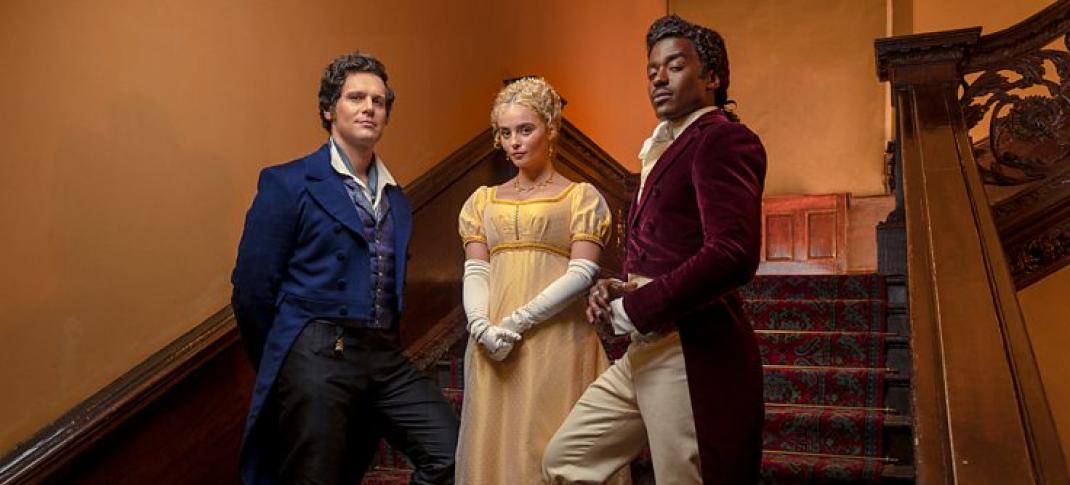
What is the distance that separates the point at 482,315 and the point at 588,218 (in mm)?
428

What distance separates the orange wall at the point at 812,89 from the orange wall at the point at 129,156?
5478 mm

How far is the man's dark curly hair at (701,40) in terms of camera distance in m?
2.21

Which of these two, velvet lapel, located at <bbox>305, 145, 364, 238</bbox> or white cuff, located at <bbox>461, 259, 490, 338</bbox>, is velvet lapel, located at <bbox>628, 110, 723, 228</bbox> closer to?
velvet lapel, located at <bbox>305, 145, 364, 238</bbox>

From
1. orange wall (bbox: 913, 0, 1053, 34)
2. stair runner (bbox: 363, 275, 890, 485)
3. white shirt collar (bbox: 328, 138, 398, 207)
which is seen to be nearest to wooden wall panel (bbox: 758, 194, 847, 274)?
orange wall (bbox: 913, 0, 1053, 34)

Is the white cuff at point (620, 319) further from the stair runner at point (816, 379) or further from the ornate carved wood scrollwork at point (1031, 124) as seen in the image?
the ornate carved wood scrollwork at point (1031, 124)

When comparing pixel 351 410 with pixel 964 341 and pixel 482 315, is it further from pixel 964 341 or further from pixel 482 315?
pixel 964 341

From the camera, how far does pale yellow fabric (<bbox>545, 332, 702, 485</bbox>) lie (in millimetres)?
2082

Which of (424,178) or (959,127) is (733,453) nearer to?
(959,127)

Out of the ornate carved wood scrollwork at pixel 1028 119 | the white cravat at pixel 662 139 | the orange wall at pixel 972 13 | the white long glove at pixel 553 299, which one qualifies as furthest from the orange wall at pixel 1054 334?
the white cravat at pixel 662 139

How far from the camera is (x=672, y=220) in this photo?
2137 millimetres

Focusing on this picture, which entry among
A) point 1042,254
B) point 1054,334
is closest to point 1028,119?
point 1042,254

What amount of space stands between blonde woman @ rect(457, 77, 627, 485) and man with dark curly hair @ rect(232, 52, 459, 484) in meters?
0.30

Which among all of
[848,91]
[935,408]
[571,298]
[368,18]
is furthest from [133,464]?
[848,91]

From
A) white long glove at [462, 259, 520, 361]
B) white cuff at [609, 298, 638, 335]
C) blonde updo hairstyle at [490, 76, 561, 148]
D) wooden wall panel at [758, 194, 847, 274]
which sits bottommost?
white cuff at [609, 298, 638, 335]
